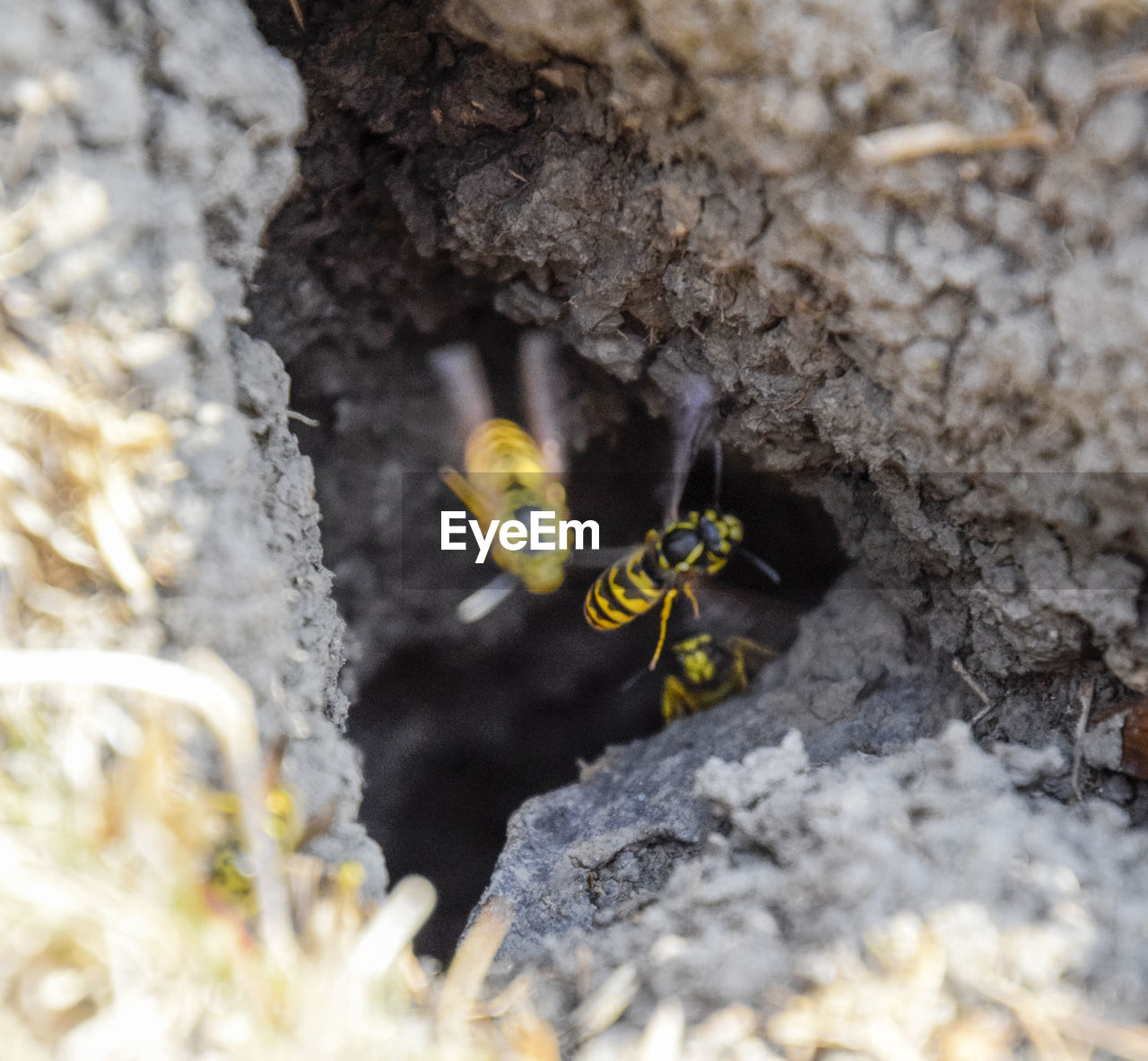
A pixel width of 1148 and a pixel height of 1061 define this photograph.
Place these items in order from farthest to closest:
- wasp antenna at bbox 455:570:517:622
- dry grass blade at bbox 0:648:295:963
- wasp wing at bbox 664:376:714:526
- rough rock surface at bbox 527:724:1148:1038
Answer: wasp antenna at bbox 455:570:517:622, wasp wing at bbox 664:376:714:526, rough rock surface at bbox 527:724:1148:1038, dry grass blade at bbox 0:648:295:963

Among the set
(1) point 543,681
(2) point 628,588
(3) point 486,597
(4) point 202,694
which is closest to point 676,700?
(2) point 628,588

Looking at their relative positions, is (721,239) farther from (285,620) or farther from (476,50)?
(285,620)

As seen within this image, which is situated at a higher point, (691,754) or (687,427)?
(687,427)

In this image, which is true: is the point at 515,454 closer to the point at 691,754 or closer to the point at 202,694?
the point at 691,754

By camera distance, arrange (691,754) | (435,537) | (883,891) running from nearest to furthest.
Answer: (883,891) < (691,754) < (435,537)

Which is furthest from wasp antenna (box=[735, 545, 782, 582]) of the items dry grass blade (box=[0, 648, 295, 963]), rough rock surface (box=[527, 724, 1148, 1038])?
dry grass blade (box=[0, 648, 295, 963])

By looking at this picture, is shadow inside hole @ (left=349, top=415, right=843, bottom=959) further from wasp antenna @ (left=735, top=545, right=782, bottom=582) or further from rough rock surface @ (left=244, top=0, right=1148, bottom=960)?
rough rock surface @ (left=244, top=0, right=1148, bottom=960)

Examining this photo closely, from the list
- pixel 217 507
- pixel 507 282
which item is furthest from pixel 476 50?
pixel 217 507
